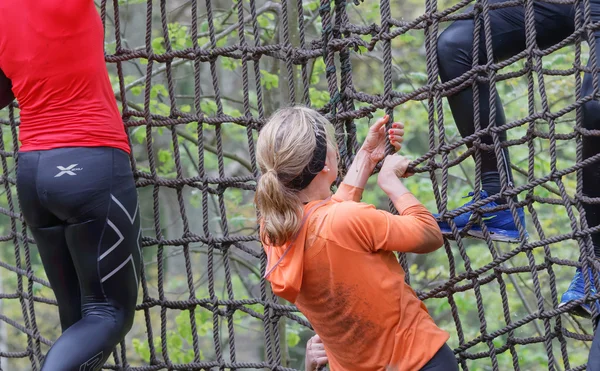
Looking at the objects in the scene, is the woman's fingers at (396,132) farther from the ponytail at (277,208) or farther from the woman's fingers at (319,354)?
the woman's fingers at (319,354)

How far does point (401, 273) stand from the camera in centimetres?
167

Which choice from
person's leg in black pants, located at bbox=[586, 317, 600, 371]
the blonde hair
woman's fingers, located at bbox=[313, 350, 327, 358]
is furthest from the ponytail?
person's leg in black pants, located at bbox=[586, 317, 600, 371]

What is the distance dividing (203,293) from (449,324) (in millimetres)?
2029

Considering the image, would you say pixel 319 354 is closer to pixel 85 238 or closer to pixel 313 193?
pixel 313 193

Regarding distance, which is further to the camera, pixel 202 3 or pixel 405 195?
pixel 202 3

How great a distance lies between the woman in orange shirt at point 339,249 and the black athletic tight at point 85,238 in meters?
0.60

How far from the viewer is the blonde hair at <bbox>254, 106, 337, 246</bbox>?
158 centimetres

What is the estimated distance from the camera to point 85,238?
2.06 metres

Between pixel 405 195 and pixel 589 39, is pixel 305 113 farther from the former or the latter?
pixel 589 39

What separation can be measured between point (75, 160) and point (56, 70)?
24 cm

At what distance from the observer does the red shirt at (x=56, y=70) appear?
200 centimetres

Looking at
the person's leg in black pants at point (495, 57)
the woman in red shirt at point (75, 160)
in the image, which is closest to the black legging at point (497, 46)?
the person's leg in black pants at point (495, 57)

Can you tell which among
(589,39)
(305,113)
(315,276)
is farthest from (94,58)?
(589,39)

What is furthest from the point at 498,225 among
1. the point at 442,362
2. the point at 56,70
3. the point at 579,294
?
A: the point at 56,70
